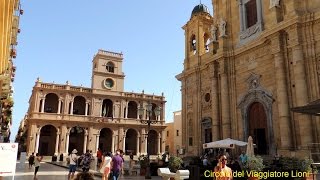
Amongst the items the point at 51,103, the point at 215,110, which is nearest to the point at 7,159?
the point at 215,110

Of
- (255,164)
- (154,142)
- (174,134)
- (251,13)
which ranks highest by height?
(251,13)

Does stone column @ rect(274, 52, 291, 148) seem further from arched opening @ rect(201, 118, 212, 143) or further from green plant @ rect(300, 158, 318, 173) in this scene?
arched opening @ rect(201, 118, 212, 143)

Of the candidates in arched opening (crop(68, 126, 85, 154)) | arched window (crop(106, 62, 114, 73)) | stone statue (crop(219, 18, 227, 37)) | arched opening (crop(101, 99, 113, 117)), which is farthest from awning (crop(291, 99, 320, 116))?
arched window (crop(106, 62, 114, 73))

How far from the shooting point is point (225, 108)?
74.5ft

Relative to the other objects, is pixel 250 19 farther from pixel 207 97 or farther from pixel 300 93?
pixel 300 93

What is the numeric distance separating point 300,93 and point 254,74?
4526 millimetres

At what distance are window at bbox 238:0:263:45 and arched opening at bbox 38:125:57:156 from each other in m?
34.8

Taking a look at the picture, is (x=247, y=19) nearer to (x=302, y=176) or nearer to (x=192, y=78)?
(x=192, y=78)

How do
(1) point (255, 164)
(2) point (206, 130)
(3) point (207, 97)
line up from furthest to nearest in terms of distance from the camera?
(3) point (207, 97), (2) point (206, 130), (1) point (255, 164)

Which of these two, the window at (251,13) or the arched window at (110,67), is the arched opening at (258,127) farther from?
the arched window at (110,67)

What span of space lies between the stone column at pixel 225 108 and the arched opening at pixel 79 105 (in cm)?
3138

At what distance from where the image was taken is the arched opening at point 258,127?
65.1ft

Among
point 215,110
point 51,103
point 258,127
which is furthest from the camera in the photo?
point 51,103

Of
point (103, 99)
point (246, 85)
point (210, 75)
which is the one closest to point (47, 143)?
point (103, 99)
